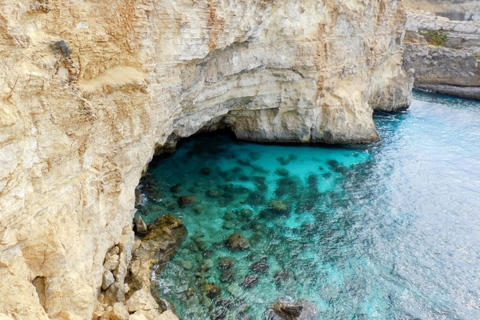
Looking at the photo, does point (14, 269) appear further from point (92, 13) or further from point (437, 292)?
point (437, 292)

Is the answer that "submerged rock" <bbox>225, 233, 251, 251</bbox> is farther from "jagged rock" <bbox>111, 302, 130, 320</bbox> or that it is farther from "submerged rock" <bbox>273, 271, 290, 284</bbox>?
"jagged rock" <bbox>111, 302, 130, 320</bbox>

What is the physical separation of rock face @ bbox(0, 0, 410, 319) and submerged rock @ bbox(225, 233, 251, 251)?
13.8 ft

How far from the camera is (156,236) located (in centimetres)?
1441

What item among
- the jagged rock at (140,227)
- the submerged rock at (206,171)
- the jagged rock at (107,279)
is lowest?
the submerged rock at (206,171)

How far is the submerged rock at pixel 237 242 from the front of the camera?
14.5m

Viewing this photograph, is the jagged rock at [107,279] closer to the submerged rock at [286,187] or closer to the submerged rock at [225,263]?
the submerged rock at [225,263]

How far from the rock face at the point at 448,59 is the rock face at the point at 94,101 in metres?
31.1

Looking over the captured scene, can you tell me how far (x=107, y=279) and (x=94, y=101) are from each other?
5.37 meters

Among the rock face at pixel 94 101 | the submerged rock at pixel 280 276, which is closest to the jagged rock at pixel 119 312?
the rock face at pixel 94 101

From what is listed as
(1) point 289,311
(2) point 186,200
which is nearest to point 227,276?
(1) point 289,311

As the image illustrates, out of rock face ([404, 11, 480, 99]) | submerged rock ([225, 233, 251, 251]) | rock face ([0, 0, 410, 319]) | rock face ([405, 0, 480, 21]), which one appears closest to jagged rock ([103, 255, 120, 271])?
rock face ([0, 0, 410, 319])

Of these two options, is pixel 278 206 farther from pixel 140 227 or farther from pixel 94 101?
pixel 94 101

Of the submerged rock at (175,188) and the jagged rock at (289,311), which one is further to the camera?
the submerged rock at (175,188)

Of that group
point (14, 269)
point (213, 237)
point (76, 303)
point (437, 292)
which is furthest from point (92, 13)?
point (437, 292)
